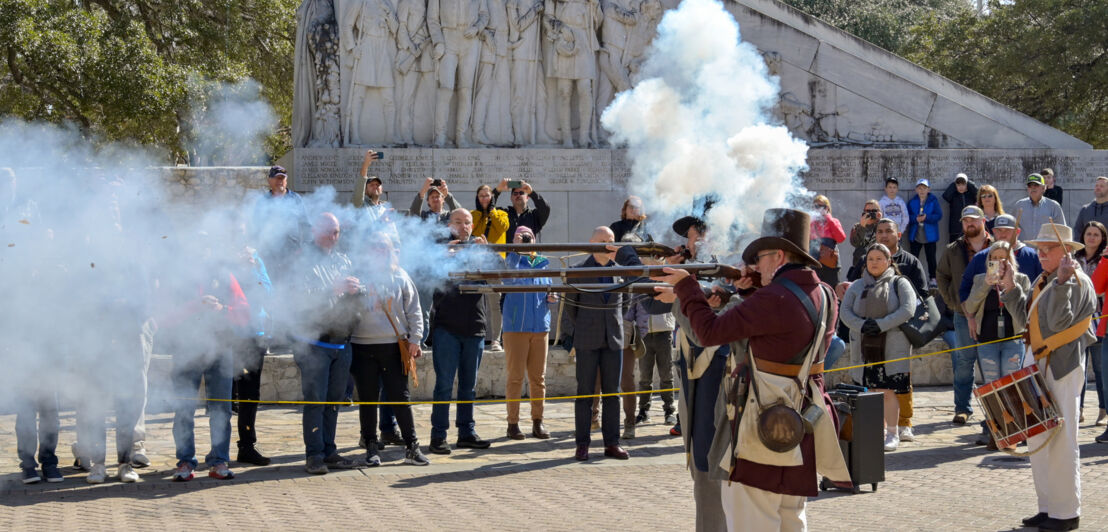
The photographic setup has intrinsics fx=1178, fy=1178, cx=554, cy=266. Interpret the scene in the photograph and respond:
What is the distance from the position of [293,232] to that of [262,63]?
2212 cm

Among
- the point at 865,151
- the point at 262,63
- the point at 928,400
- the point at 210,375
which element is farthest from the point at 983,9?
the point at 210,375

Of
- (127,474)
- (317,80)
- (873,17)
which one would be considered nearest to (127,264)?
(127,474)

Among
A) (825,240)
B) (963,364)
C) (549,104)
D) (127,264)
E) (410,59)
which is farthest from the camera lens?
(549,104)

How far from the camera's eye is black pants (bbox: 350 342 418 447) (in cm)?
992

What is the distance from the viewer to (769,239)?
607cm

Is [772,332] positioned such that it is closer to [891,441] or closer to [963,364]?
[891,441]

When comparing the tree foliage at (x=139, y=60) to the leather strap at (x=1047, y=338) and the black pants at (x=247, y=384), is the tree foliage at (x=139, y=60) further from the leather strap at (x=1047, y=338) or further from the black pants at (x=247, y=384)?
the leather strap at (x=1047, y=338)

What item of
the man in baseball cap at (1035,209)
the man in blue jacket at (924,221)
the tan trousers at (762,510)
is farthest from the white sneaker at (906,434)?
the man in blue jacket at (924,221)

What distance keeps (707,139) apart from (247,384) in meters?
4.33

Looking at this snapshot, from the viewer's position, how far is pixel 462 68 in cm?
1717

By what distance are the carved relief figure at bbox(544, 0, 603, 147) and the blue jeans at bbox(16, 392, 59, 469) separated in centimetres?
1008

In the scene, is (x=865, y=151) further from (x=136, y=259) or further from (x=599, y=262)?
(x=136, y=259)

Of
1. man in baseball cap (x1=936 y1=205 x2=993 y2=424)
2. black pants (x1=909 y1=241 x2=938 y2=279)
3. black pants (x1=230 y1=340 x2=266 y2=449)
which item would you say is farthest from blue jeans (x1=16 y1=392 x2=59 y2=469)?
black pants (x1=909 y1=241 x2=938 y2=279)

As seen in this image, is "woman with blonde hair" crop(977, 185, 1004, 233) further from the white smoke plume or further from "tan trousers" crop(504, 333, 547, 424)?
"tan trousers" crop(504, 333, 547, 424)
